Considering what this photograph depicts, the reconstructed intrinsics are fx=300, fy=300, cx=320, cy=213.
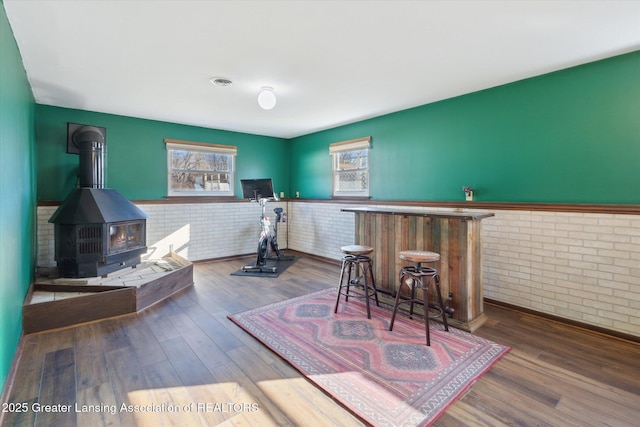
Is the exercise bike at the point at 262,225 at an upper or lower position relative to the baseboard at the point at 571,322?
upper

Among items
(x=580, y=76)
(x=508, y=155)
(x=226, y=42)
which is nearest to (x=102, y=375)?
(x=226, y=42)

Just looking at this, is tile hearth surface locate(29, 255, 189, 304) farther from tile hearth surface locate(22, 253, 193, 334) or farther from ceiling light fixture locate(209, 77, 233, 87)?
ceiling light fixture locate(209, 77, 233, 87)

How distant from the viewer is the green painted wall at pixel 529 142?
9.21 feet

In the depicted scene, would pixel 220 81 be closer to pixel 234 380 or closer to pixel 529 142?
pixel 234 380

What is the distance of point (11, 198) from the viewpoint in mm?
2281

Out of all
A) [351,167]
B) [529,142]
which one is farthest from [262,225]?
[529,142]

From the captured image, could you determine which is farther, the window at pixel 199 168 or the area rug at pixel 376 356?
the window at pixel 199 168

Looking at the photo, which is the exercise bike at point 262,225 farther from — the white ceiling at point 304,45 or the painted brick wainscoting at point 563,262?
the painted brick wainscoting at point 563,262

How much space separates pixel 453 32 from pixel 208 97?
300cm

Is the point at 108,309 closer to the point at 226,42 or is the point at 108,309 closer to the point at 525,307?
the point at 226,42

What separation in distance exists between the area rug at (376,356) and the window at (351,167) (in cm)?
256

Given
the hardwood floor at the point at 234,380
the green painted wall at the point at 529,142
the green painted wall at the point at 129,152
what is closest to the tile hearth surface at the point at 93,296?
the hardwood floor at the point at 234,380

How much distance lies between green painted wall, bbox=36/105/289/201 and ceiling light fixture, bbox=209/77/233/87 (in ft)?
7.78

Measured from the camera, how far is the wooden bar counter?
116 inches
